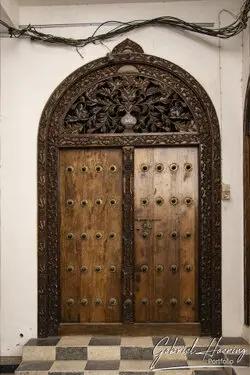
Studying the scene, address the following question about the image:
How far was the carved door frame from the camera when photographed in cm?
294

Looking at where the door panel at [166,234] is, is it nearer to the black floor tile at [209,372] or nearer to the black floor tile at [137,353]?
the black floor tile at [137,353]

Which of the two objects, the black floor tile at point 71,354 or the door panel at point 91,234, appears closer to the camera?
the black floor tile at point 71,354

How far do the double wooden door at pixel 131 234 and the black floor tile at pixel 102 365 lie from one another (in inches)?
14.3

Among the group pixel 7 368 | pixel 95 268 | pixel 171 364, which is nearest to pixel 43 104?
pixel 95 268

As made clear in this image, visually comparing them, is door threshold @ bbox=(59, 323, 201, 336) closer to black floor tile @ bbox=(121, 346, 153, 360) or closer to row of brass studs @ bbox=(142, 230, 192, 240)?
black floor tile @ bbox=(121, 346, 153, 360)

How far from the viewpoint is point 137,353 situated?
2756 millimetres

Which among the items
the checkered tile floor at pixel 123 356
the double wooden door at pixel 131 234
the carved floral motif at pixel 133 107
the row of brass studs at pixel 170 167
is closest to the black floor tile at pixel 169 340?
the checkered tile floor at pixel 123 356

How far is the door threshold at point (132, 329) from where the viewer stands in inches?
116

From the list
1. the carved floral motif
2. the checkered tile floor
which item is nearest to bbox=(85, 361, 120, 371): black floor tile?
the checkered tile floor

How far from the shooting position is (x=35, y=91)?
303 cm

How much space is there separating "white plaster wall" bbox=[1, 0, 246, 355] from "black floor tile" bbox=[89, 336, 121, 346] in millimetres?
491

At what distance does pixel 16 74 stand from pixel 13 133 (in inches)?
18.4

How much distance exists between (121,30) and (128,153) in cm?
95

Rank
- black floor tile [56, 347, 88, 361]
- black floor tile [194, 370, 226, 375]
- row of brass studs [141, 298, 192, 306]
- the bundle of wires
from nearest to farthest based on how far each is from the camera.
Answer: black floor tile [194, 370, 226, 375]
black floor tile [56, 347, 88, 361]
the bundle of wires
row of brass studs [141, 298, 192, 306]
